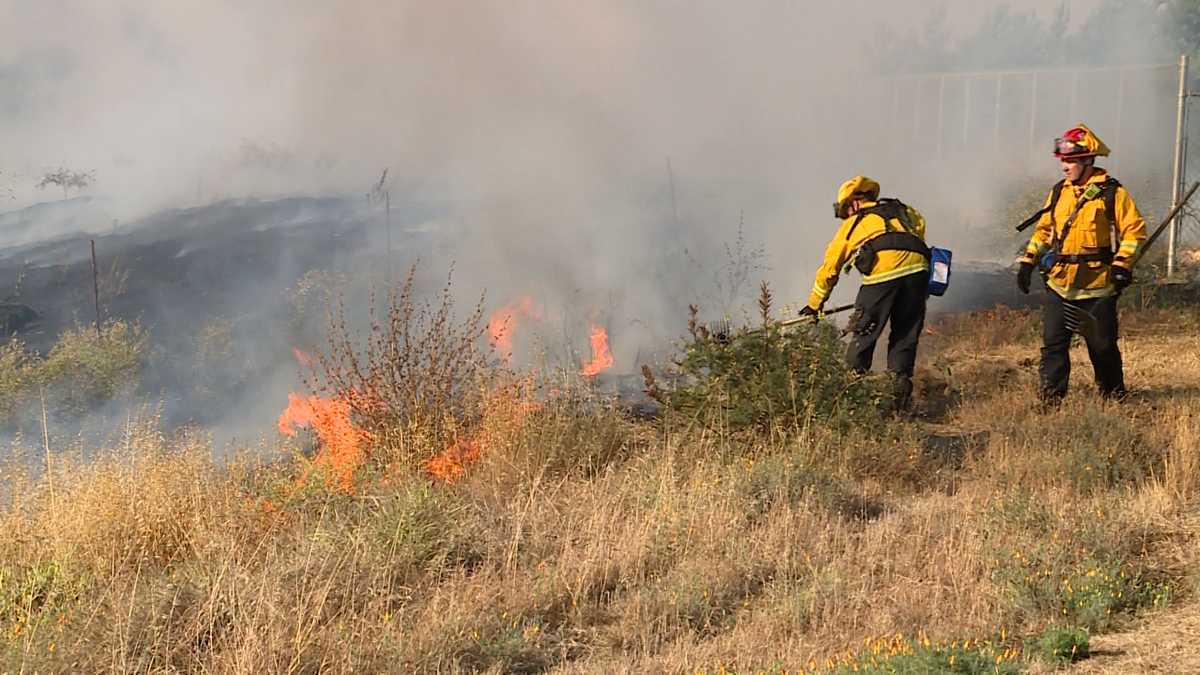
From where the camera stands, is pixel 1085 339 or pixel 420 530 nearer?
pixel 420 530

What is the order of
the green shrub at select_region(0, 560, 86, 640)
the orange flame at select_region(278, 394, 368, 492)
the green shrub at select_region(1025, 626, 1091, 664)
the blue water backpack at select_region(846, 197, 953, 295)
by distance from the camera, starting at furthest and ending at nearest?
the blue water backpack at select_region(846, 197, 953, 295) < the orange flame at select_region(278, 394, 368, 492) < the green shrub at select_region(0, 560, 86, 640) < the green shrub at select_region(1025, 626, 1091, 664)

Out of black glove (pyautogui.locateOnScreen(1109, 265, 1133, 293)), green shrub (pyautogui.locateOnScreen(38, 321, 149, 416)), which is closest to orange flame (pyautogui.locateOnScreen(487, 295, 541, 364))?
green shrub (pyautogui.locateOnScreen(38, 321, 149, 416))

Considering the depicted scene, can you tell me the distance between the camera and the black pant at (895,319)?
660 centimetres

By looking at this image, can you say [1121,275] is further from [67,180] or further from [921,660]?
[67,180]

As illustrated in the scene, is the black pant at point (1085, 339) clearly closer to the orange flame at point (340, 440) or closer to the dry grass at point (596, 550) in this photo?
the dry grass at point (596, 550)

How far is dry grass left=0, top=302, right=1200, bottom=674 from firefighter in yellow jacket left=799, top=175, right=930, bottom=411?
0.78 metres

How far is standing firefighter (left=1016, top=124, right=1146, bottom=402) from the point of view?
6.26 metres

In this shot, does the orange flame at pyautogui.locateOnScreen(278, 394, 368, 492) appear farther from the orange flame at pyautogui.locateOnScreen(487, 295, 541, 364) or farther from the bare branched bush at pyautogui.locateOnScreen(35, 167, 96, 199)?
the bare branched bush at pyautogui.locateOnScreen(35, 167, 96, 199)

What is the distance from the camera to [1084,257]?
6359mm

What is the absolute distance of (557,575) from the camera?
4074 mm

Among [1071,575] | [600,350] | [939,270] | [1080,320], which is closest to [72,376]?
[600,350]

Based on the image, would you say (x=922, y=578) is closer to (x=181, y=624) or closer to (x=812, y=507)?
(x=812, y=507)

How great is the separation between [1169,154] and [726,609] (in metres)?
15.6

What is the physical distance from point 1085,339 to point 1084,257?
20.0 inches
